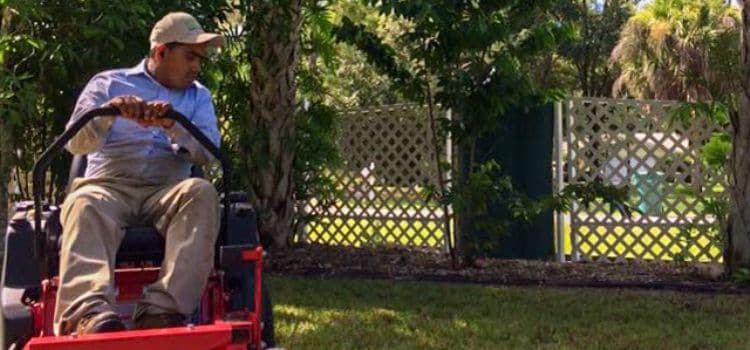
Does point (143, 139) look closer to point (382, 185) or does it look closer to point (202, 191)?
point (202, 191)

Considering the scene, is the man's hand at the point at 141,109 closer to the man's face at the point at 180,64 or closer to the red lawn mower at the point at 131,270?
the red lawn mower at the point at 131,270

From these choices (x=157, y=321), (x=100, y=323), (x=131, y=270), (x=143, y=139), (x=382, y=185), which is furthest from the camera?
(x=382, y=185)

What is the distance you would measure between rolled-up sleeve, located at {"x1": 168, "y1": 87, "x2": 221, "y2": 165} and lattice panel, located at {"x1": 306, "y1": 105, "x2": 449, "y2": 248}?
213 inches

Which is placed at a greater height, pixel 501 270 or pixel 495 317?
pixel 501 270

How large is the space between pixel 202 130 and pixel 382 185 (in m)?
5.99

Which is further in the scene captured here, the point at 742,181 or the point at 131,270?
the point at 742,181

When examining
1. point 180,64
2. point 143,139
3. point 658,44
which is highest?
point 658,44

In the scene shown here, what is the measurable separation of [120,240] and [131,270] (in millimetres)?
295

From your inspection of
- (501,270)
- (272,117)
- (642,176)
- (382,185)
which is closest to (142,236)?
(501,270)

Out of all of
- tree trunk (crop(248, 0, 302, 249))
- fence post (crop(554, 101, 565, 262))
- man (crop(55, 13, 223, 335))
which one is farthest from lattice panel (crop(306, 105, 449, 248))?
man (crop(55, 13, 223, 335))

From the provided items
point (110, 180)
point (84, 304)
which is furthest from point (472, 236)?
point (84, 304)

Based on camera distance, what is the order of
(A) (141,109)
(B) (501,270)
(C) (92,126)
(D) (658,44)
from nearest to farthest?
(A) (141,109) < (C) (92,126) < (B) (501,270) < (D) (658,44)

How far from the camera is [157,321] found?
11.1 feet

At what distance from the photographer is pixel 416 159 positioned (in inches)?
386
